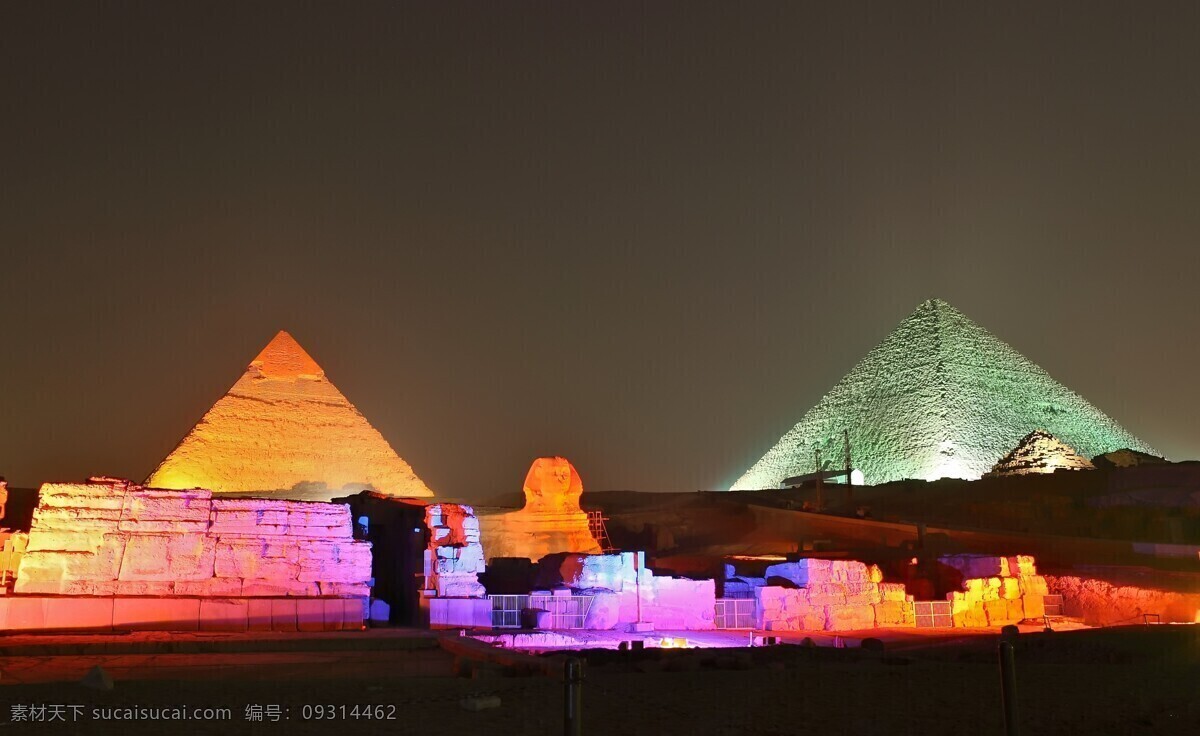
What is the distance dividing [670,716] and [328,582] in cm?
664

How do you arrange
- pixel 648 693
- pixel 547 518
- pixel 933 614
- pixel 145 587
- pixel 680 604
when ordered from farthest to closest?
pixel 547 518, pixel 933 614, pixel 680 604, pixel 145 587, pixel 648 693

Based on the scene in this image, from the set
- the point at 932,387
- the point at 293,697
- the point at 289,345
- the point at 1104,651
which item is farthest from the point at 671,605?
the point at 932,387

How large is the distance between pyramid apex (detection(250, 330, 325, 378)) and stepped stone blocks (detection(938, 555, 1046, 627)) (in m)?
17.5

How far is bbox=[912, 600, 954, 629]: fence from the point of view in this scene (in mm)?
16219

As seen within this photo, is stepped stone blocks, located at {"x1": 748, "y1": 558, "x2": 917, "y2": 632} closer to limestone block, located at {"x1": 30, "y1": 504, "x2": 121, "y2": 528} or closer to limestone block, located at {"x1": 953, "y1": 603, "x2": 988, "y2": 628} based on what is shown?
limestone block, located at {"x1": 953, "y1": 603, "x2": 988, "y2": 628}

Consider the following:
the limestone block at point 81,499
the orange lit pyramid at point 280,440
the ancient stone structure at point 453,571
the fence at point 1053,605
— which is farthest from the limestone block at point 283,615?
the orange lit pyramid at point 280,440

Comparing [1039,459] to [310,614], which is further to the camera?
[1039,459]

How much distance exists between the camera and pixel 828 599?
15648 mm

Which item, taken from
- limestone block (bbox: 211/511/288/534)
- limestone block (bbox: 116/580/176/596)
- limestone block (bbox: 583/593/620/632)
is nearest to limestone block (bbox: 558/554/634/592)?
limestone block (bbox: 583/593/620/632)

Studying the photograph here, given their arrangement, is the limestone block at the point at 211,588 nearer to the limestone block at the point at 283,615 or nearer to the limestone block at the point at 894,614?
the limestone block at the point at 283,615

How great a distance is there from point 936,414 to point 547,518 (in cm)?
5056

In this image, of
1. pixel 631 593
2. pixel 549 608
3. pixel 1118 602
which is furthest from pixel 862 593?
pixel 549 608

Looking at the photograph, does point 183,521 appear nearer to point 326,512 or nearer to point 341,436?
point 326,512

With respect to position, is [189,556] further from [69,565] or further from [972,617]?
[972,617]
